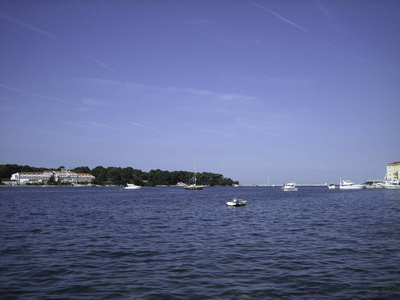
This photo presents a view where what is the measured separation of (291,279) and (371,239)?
1616 cm

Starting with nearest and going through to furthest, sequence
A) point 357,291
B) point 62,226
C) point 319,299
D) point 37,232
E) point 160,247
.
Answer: point 319,299 → point 357,291 → point 160,247 → point 37,232 → point 62,226

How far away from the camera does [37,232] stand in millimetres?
33969

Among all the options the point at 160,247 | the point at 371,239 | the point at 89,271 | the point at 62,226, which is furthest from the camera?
the point at 62,226

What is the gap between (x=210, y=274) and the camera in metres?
18.6

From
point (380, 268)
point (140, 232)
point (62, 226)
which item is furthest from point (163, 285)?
point (62, 226)

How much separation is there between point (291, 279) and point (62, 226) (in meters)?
29.6

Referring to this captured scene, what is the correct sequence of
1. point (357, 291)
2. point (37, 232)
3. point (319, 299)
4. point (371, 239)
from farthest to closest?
point (37, 232) → point (371, 239) → point (357, 291) → point (319, 299)

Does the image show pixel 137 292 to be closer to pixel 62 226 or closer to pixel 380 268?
pixel 380 268

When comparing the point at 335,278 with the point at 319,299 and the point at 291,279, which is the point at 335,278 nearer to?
the point at 291,279

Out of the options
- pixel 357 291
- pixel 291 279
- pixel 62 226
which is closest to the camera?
pixel 357 291

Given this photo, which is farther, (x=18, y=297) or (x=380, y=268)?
(x=380, y=268)

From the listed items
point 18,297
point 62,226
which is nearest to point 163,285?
point 18,297

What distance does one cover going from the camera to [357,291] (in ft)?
51.7

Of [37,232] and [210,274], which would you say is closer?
[210,274]
